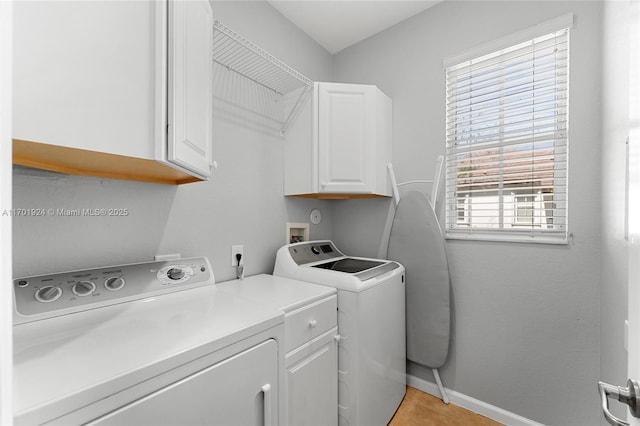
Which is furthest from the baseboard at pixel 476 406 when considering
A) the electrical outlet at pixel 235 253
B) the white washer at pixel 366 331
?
the electrical outlet at pixel 235 253

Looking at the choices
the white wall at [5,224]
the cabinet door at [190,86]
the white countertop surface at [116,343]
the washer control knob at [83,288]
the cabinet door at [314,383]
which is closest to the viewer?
the white wall at [5,224]

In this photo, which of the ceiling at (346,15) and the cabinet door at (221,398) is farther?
the ceiling at (346,15)

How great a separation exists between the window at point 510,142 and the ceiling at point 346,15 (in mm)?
607

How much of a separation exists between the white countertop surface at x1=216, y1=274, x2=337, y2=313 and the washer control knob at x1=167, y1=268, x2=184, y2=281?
22cm

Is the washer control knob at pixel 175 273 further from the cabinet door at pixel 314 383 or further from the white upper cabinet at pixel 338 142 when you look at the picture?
the white upper cabinet at pixel 338 142

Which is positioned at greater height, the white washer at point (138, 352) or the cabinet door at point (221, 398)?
the white washer at point (138, 352)

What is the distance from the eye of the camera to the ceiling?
200 centimetres

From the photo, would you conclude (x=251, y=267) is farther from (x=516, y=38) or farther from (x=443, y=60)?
(x=516, y=38)

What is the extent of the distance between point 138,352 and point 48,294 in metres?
0.58

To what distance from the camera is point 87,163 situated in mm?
945

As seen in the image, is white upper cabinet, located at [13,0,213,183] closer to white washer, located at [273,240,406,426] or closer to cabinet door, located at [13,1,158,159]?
cabinet door, located at [13,1,158,159]

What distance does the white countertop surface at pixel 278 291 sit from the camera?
1.25 metres

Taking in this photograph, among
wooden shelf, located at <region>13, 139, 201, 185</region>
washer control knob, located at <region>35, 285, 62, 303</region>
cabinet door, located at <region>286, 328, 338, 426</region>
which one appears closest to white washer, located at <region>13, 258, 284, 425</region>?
A: washer control knob, located at <region>35, 285, 62, 303</region>

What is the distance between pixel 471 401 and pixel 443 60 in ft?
7.88
